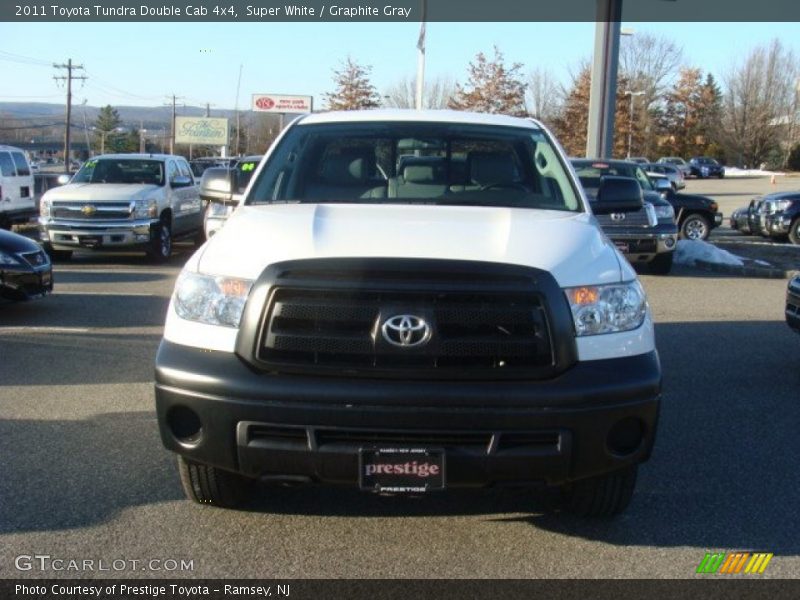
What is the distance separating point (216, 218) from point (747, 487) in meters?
10.1

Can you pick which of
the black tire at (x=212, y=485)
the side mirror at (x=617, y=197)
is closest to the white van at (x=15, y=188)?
the side mirror at (x=617, y=197)

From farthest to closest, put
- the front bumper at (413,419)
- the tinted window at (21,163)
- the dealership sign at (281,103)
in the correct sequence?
1. the dealership sign at (281,103)
2. the tinted window at (21,163)
3. the front bumper at (413,419)

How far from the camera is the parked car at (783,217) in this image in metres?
20.9

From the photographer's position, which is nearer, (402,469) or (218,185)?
(402,469)

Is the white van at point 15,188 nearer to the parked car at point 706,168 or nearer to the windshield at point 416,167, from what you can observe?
the windshield at point 416,167

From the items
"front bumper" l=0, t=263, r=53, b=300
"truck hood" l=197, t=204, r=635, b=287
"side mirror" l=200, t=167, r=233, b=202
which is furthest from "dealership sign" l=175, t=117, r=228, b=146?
"truck hood" l=197, t=204, r=635, b=287

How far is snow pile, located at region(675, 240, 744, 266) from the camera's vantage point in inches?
629

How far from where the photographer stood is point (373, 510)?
14.8 ft

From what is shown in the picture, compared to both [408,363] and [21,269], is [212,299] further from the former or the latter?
[21,269]

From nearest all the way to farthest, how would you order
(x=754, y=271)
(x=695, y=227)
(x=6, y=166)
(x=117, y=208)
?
(x=754, y=271) < (x=117, y=208) < (x=695, y=227) < (x=6, y=166)

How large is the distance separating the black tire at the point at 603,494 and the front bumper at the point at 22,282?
7102mm

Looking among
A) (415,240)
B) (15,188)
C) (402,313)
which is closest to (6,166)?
(15,188)

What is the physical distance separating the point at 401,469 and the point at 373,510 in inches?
35.0

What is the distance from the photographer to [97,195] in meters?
15.6
